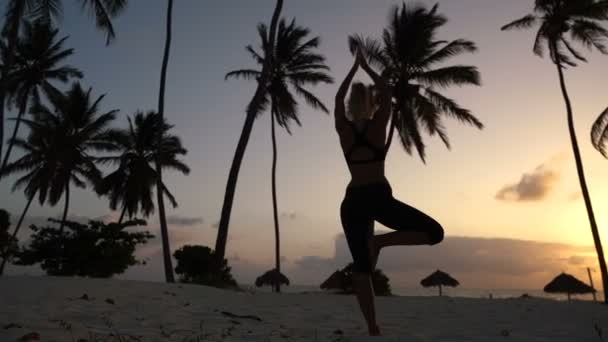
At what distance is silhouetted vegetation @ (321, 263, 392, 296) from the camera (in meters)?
15.7

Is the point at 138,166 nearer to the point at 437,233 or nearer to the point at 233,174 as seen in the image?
the point at 233,174

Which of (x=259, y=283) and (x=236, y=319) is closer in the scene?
(x=236, y=319)

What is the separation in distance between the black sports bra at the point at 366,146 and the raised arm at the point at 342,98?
0.14m

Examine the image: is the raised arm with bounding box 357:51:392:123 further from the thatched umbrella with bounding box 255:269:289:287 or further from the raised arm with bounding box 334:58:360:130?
the thatched umbrella with bounding box 255:269:289:287

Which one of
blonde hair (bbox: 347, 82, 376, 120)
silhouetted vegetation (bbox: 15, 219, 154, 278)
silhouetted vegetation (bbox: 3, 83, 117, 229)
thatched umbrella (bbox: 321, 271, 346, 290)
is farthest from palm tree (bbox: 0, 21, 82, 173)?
blonde hair (bbox: 347, 82, 376, 120)

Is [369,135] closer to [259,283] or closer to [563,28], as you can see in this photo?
[563,28]

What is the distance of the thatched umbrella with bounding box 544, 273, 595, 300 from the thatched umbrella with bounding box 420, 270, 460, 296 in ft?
15.7

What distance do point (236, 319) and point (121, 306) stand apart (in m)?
1.54

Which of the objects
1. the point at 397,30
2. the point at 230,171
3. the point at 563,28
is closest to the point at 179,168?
the point at 230,171

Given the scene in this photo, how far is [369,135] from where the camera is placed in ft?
12.4

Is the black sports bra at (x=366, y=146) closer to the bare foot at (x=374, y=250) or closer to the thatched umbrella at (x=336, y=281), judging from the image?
the bare foot at (x=374, y=250)

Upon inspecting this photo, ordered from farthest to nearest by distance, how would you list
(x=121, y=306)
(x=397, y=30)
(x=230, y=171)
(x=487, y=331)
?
(x=397, y=30), (x=230, y=171), (x=121, y=306), (x=487, y=331)

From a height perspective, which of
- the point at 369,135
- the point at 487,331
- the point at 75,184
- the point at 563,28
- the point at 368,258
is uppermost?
the point at 563,28

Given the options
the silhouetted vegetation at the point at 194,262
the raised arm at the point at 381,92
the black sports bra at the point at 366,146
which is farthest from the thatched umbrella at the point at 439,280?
the black sports bra at the point at 366,146
